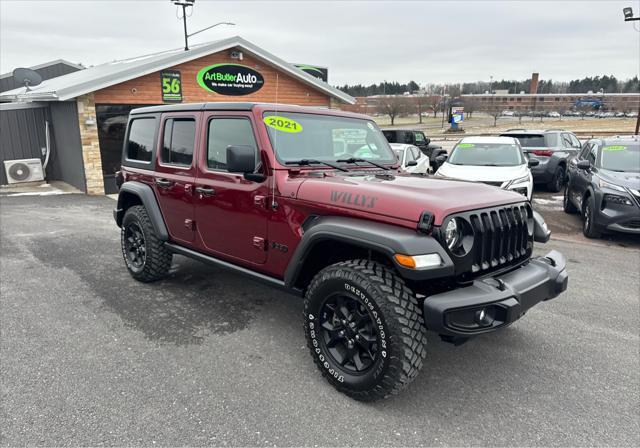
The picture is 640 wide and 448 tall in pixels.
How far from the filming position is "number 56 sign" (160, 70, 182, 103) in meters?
13.3

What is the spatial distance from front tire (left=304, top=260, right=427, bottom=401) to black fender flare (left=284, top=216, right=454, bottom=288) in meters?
0.17

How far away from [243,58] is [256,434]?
13.7 m

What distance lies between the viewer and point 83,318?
4195 mm

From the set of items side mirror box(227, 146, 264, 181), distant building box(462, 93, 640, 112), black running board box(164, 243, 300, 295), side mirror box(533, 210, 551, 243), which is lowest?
black running board box(164, 243, 300, 295)

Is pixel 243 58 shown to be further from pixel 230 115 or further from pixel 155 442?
pixel 155 442

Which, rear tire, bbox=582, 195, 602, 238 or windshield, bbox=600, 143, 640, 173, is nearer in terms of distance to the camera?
rear tire, bbox=582, 195, 602, 238

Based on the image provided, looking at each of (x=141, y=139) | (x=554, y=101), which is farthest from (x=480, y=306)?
(x=554, y=101)

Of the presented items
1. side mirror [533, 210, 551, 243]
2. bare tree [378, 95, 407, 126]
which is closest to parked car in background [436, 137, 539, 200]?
side mirror [533, 210, 551, 243]

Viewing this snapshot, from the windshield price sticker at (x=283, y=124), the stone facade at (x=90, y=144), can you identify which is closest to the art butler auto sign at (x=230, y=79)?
the stone facade at (x=90, y=144)

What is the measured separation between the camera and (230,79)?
47.4 ft

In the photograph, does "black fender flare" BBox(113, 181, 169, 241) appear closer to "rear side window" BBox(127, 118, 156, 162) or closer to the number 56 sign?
"rear side window" BBox(127, 118, 156, 162)

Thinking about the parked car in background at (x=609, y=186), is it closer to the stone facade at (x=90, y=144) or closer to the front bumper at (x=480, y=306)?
the front bumper at (x=480, y=306)

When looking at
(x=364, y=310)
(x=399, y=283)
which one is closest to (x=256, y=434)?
(x=364, y=310)

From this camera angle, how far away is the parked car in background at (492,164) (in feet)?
28.3
